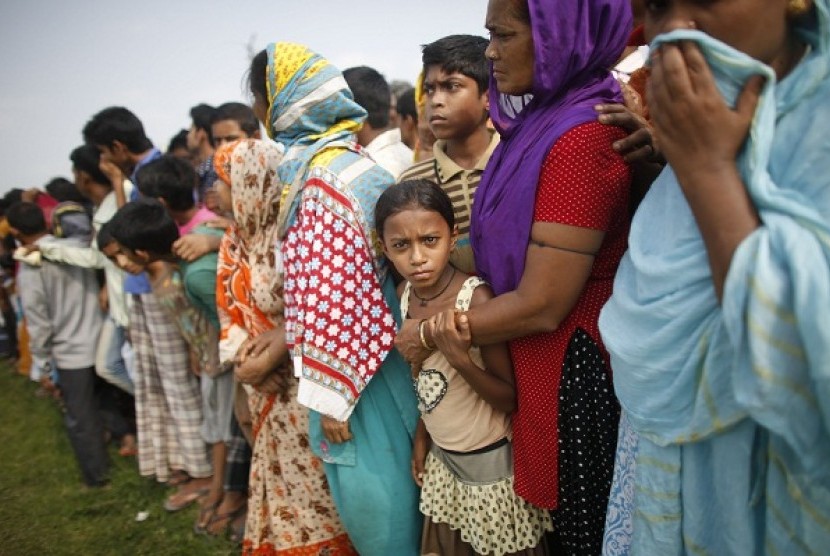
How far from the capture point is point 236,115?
5758mm

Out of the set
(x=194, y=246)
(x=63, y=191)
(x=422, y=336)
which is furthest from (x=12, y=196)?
(x=422, y=336)

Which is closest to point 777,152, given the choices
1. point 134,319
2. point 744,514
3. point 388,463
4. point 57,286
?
point 744,514

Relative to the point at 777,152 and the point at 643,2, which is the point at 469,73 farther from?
the point at 777,152

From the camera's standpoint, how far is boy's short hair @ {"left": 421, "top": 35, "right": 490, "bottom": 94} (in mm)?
2439

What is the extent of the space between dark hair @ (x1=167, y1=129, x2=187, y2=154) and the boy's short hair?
230 inches

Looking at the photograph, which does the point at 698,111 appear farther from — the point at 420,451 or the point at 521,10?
the point at 420,451

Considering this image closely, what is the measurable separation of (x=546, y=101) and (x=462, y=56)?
2.56 feet

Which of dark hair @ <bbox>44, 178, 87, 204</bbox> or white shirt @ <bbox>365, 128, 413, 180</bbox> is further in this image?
dark hair @ <bbox>44, 178, 87, 204</bbox>

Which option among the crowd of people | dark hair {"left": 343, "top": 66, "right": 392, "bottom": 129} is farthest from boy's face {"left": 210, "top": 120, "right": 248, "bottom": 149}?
dark hair {"left": 343, "top": 66, "right": 392, "bottom": 129}

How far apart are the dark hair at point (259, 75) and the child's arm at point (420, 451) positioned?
1729 millimetres

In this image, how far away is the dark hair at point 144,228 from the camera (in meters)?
3.57

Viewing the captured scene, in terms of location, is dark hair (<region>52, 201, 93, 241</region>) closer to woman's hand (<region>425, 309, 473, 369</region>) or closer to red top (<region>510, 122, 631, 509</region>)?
woman's hand (<region>425, 309, 473, 369</region>)

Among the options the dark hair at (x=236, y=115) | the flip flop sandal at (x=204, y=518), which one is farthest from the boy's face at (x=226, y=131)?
the flip flop sandal at (x=204, y=518)

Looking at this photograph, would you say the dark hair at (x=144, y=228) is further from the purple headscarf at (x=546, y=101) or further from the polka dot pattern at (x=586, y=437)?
the polka dot pattern at (x=586, y=437)
